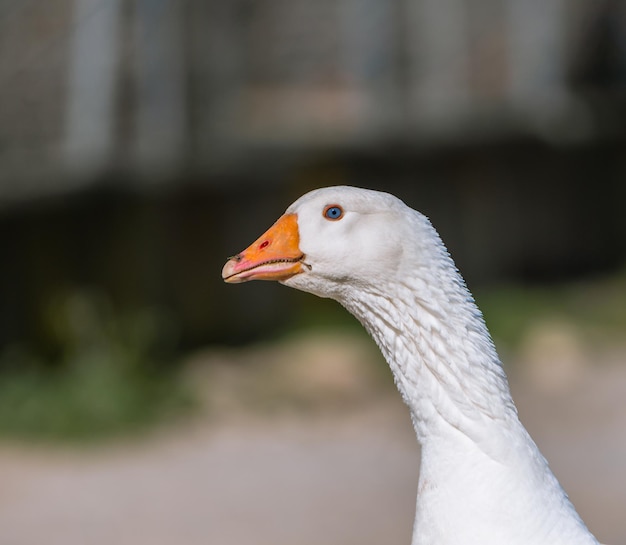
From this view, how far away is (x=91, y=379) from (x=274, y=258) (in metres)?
5.97

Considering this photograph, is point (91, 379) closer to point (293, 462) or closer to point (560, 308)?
point (293, 462)

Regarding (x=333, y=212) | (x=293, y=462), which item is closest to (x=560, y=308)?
(x=293, y=462)

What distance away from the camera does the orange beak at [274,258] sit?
2.63 metres

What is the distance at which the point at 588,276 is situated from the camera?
12.4 metres

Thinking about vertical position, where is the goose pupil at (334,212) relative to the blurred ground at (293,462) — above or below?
above

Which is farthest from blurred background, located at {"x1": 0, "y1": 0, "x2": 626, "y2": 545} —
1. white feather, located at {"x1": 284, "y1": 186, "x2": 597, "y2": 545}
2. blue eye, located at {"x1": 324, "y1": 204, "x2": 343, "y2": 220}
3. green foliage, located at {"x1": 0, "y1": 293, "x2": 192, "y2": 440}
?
blue eye, located at {"x1": 324, "y1": 204, "x2": 343, "y2": 220}

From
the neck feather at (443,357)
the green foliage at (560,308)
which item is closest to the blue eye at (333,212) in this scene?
the neck feather at (443,357)

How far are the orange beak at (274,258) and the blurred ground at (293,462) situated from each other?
3440 millimetres

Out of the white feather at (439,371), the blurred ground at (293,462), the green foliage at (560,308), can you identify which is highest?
the white feather at (439,371)

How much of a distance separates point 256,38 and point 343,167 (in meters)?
1.58

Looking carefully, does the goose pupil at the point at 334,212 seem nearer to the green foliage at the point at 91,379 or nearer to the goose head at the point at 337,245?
the goose head at the point at 337,245

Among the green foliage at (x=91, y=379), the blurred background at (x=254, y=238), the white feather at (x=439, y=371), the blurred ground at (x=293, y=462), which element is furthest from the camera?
the green foliage at (x=91, y=379)

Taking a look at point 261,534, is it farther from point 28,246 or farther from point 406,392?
point 28,246

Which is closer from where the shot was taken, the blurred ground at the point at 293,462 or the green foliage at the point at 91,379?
the blurred ground at the point at 293,462
